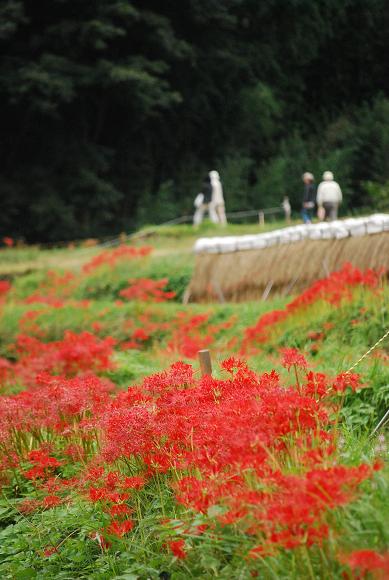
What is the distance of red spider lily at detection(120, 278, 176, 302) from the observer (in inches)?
497

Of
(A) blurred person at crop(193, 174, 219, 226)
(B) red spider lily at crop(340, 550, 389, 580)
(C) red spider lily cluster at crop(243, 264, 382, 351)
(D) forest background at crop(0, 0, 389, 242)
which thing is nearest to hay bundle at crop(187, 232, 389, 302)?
(C) red spider lily cluster at crop(243, 264, 382, 351)

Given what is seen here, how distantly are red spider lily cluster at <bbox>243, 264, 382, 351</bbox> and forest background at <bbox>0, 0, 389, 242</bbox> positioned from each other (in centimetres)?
1666

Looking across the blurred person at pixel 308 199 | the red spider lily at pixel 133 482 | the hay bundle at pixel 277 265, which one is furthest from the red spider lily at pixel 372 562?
the blurred person at pixel 308 199

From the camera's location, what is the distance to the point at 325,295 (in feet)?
28.4

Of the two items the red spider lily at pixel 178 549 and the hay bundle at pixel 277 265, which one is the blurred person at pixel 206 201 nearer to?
the hay bundle at pixel 277 265

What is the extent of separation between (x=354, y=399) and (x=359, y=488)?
8.69ft

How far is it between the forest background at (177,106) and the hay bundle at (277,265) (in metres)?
13.2

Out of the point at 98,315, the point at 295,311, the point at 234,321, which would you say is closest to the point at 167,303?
the point at 98,315

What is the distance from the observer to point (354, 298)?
829 cm

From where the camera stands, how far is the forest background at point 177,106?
27.0 metres

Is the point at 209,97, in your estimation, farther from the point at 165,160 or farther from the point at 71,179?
the point at 71,179

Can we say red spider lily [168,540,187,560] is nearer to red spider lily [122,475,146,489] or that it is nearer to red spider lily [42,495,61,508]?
red spider lily [122,475,146,489]

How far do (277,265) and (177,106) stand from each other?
21.9m

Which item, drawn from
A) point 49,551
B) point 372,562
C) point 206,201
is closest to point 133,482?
point 49,551
